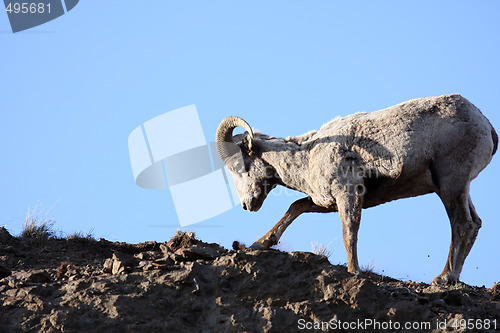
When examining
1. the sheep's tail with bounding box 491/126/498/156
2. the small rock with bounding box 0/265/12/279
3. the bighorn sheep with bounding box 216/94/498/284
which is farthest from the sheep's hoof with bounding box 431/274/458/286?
the small rock with bounding box 0/265/12/279

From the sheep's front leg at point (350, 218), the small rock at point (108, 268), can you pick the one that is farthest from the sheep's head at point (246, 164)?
the small rock at point (108, 268)

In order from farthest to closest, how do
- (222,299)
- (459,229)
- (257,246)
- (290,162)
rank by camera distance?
(290,162), (257,246), (459,229), (222,299)

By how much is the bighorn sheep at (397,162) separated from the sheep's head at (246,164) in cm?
47

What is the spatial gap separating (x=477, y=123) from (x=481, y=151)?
1.40 feet

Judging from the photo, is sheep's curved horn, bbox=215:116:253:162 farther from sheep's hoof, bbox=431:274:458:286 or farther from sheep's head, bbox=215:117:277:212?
sheep's hoof, bbox=431:274:458:286

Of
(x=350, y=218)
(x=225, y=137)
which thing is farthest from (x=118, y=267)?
(x=225, y=137)

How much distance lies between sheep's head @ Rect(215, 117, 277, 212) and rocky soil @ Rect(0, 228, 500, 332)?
3278 millimetres

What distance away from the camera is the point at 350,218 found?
10852mm

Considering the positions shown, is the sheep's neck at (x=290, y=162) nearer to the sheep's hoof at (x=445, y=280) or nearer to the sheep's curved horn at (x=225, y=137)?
the sheep's curved horn at (x=225, y=137)

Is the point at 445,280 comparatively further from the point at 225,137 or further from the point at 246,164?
the point at 225,137

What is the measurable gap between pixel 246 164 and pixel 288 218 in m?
1.19
